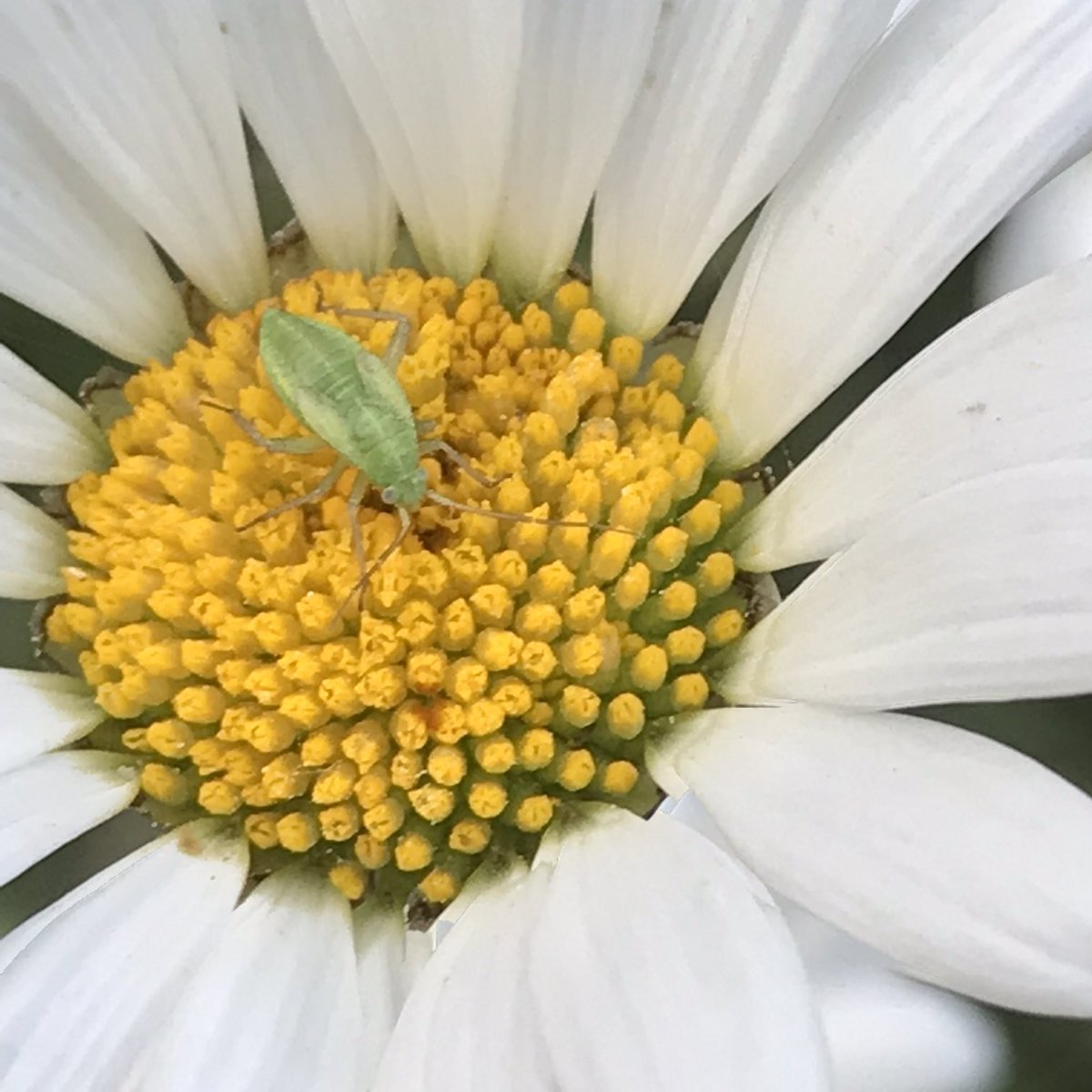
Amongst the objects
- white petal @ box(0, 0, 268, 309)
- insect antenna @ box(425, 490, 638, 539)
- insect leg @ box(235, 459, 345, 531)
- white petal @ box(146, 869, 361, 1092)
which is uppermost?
white petal @ box(0, 0, 268, 309)

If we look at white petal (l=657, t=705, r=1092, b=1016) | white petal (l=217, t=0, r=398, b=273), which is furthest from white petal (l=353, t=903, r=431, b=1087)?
white petal (l=217, t=0, r=398, b=273)

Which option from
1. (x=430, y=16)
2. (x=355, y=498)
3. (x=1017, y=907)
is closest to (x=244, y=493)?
(x=355, y=498)

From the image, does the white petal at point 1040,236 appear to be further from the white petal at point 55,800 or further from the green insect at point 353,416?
the white petal at point 55,800

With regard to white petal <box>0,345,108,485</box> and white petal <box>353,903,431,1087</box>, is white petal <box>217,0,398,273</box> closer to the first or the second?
white petal <box>0,345,108,485</box>

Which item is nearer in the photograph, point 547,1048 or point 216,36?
point 547,1048

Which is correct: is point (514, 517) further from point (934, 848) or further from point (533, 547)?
point (934, 848)

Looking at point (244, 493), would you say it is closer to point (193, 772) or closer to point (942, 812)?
point (193, 772)

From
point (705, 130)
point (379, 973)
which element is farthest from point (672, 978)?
point (705, 130)
